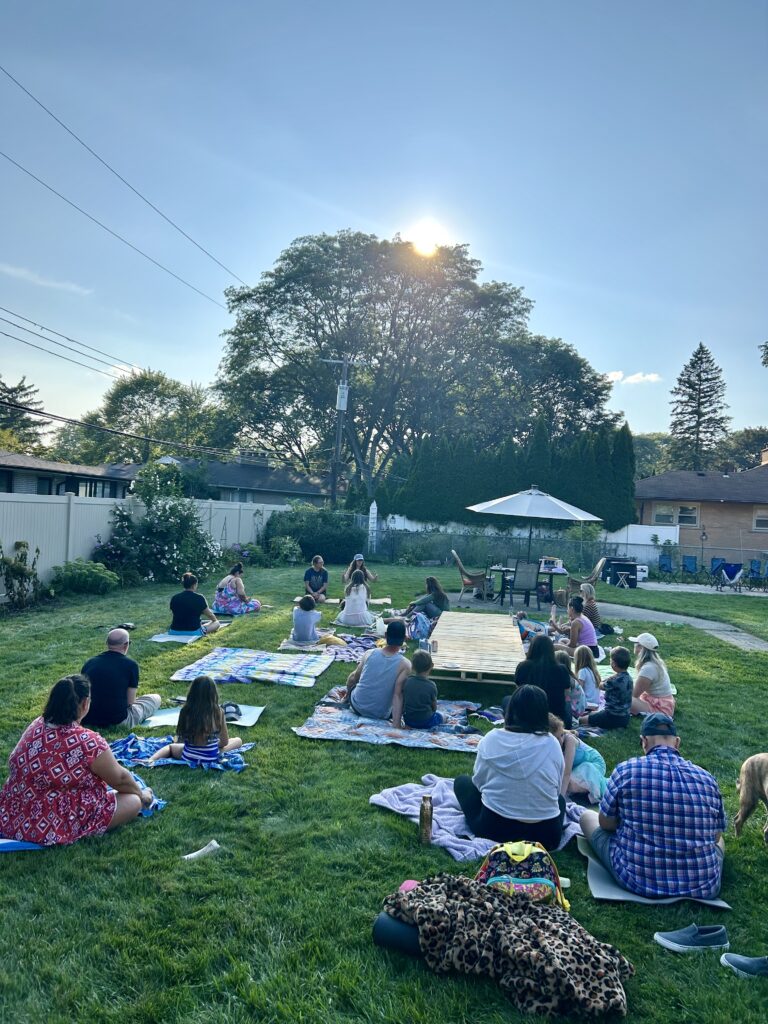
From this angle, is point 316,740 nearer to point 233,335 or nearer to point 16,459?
point 16,459

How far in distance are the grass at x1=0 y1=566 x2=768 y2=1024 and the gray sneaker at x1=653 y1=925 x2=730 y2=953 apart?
71mm

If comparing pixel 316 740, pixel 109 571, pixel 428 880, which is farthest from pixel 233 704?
pixel 109 571

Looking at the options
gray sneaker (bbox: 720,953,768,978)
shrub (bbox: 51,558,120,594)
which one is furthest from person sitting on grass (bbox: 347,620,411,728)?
shrub (bbox: 51,558,120,594)

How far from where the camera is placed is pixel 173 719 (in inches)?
275

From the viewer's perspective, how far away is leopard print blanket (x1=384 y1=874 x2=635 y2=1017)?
9.83 feet

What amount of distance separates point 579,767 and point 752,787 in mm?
1325

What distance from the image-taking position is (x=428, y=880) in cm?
369

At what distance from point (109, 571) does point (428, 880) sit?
1364cm

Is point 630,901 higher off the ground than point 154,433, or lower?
lower

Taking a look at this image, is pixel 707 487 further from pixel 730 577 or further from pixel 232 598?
pixel 232 598

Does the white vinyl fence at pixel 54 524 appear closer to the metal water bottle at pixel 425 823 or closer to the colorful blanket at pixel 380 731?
the colorful blanket at pixel 380 731

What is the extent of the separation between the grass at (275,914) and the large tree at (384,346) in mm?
35524

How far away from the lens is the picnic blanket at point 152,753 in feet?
19.1

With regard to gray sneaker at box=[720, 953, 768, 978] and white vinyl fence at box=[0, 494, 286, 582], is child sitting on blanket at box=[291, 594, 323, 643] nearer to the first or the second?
white vinyl fence at box=[0, 494, 286, 582]
